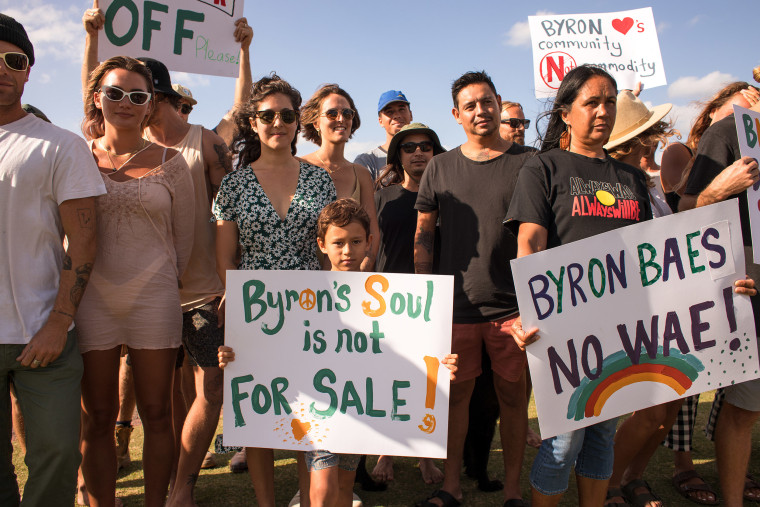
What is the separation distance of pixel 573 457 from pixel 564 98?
5.55 feet

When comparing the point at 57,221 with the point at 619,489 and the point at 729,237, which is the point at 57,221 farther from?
the point at 619,489

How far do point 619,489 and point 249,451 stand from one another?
2080 mm

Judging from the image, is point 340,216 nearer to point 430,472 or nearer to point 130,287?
point 130,287

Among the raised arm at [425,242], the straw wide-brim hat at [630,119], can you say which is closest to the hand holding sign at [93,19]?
the raised arm at [425,242]

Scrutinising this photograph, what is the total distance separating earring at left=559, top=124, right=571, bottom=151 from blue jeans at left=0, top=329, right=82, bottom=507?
2.52 metres

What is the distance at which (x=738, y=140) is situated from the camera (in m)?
2.72

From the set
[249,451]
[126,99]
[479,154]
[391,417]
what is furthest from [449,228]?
[126,99]

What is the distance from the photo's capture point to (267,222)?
2953 mm

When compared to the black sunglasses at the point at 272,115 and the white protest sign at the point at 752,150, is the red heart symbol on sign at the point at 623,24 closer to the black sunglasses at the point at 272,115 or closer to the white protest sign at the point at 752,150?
the white protest sign at the point at 752,150

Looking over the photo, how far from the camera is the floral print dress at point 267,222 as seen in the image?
2955mm

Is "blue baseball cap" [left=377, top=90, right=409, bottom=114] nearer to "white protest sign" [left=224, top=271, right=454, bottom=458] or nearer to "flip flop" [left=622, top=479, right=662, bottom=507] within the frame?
"white protest sign" [left=224, top=271, right=454, bottom=458]

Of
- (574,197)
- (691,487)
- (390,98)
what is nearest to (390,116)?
(390,98)

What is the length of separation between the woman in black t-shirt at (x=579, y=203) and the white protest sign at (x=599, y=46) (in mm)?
3414

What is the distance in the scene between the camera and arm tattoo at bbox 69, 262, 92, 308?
8.13 feet
